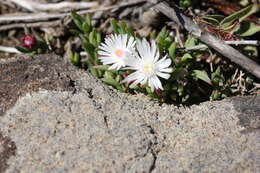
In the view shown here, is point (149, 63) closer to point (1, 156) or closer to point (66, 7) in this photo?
point (1, 156)

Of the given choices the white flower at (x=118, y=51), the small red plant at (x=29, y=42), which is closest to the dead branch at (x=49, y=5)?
the small red plant at (x=29, y=42)

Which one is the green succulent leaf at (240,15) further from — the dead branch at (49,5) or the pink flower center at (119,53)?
the dead branch at (49,5)

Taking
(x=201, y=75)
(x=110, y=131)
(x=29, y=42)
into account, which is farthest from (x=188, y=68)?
(x=29, y=42)

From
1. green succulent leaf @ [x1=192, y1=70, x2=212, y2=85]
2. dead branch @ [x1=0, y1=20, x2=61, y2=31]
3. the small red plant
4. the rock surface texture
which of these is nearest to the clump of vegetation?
green succulent leaf @ [x1=192, y1=70, x2=212, y2=85]

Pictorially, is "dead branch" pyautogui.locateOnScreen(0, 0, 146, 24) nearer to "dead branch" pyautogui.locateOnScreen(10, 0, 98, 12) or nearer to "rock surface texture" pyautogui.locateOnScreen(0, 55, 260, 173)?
"dead branch" pyautogui.locateOnScreen(10, 0, 98, 12)

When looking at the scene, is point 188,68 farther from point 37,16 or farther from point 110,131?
point 37,16
